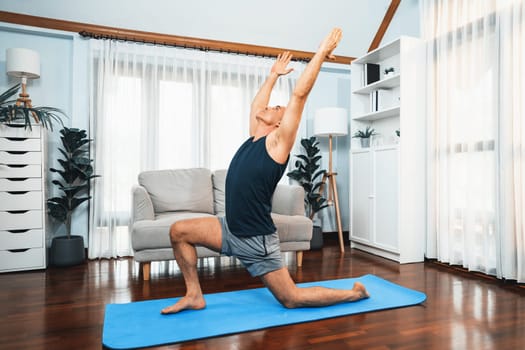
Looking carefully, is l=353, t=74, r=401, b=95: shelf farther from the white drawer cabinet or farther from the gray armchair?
the white drawer cabinet

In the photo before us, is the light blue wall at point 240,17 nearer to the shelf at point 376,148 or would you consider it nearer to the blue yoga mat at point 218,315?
the shelf at point 376,148

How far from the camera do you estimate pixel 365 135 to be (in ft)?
13.8

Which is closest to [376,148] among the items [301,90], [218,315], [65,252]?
[301,90]

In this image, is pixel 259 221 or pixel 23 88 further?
pixel 23 88

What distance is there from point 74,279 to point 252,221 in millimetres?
1738

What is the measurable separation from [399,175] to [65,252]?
3094 mm

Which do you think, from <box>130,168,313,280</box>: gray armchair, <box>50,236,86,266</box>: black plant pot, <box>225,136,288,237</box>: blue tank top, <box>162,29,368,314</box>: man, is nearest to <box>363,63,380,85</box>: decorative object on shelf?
<box>130,168,313,280</box>: gray armchair

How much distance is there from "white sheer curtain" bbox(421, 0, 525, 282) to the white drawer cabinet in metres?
3.49

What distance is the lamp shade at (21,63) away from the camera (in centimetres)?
334

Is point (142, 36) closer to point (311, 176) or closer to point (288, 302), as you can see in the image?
point (311, 176)

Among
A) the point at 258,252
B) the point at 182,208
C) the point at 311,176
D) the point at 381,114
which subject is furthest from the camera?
the point at 311,176

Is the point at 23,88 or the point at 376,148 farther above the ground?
the point at 23,88

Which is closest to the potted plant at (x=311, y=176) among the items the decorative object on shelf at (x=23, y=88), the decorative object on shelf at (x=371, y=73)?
the decorative object on shelf at (x=371, y=73)

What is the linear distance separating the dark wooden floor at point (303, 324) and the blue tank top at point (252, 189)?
0.55 metres
